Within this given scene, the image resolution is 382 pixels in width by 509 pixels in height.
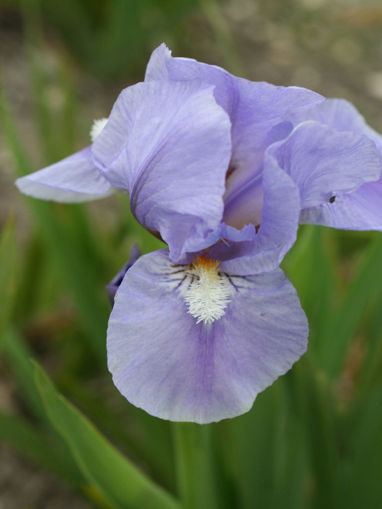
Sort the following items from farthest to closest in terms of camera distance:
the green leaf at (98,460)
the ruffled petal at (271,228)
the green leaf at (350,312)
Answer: the green leaf at (350,312) → the green leaf at (98,460) → the ruffled petal at (271,228)

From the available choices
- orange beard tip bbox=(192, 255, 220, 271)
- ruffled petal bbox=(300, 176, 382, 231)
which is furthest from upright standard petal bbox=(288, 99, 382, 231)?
orange beard tip bbox=(192, 255, 220, 271)

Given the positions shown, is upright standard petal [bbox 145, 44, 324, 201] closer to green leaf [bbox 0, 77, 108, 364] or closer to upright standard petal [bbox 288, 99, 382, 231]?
upright standard petal [bbox 288, 99, 382, 231]

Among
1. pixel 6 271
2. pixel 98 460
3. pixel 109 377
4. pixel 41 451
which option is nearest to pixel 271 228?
pixel 98 460

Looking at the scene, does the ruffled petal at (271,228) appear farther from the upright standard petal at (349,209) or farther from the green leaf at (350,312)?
the green leaf at (350,312)

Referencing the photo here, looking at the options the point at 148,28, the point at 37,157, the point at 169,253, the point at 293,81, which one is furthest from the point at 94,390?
the point at 293,81

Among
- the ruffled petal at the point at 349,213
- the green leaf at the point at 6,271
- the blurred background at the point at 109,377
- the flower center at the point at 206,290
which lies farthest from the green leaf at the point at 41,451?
the ruffled petal at the point at 349,213

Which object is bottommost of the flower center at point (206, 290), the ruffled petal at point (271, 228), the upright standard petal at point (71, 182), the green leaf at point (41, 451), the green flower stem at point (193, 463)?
the green leaf at point (41, 451)
